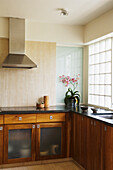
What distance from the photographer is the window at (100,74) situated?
3779 mm

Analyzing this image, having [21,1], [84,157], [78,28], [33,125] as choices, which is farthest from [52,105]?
[21,1]

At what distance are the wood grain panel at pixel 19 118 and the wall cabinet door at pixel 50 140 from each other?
17 cm

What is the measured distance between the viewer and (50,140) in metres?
3.67

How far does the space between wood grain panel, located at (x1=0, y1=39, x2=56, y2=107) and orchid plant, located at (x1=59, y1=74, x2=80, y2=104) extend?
24 centimetres

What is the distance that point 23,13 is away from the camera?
12.0ft

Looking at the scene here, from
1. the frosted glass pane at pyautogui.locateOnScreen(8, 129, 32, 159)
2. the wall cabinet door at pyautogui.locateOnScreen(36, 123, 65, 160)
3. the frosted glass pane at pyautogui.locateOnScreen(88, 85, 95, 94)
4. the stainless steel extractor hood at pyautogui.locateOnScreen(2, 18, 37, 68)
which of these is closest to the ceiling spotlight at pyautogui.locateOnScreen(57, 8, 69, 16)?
the stainless steel extractor hood at pyautogui.locateOnScreen(2, 18, 37, 68)

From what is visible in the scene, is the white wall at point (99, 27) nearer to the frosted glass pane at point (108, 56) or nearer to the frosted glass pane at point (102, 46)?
the frosted glass pane at point (102, 46)

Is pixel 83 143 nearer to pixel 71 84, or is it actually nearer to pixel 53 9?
pixel 71 84

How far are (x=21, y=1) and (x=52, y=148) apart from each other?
2.39 m

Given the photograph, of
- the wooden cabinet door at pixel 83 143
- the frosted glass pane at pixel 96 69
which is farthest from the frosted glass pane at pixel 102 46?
the wooden cabinet door at pixel 83 143

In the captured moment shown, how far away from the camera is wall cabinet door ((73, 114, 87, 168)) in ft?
10.4

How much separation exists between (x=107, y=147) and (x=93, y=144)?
39cm

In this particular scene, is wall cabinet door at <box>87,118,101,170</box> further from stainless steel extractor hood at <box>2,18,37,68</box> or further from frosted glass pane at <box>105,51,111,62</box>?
stainless steel extractor hood at <box>2,18,37,68</box>

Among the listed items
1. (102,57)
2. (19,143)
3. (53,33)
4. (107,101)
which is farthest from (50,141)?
(53,33)
